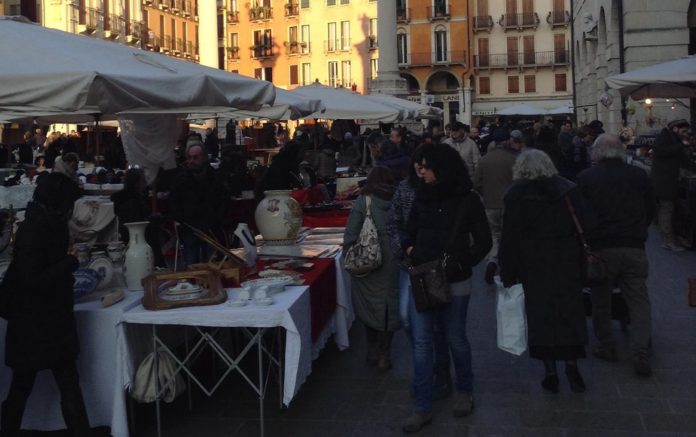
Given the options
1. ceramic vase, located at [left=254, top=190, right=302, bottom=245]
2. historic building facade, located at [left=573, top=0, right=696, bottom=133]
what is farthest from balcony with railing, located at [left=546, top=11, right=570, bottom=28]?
ceramic vase, located at [left=254, top=190, right=302, bottom=245]

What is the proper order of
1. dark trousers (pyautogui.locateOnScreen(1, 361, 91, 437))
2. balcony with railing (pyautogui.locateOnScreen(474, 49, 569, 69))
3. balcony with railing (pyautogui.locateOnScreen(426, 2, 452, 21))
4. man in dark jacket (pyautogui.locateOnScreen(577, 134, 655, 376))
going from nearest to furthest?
1. dark trousers (pyautogui.locateOnScreen(1, 361, 91, 437))
2. man in dark jacket (pyautogui.locateOnScreen(577, 134, 655, 376))
3. balcony with railing (pyautogui.locateOnScreen(474, 49, 569, 69))
4. balcony with railing (pyautogui.locateOnScreen(426, 2, 452, 21))

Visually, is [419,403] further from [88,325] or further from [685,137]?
[685,137]

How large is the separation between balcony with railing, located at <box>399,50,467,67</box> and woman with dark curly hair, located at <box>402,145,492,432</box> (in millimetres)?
54633

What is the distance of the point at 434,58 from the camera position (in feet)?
193

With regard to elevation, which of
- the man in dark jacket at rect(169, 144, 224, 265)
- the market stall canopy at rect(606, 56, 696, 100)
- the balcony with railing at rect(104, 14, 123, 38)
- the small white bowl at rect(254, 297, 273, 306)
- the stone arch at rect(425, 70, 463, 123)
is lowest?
the small white bowl at rect(254, 297, 273, 306)

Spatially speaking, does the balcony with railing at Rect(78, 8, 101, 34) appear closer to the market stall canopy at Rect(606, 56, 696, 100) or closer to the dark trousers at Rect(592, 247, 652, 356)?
the market stall canopy at Rect(606, 56, 696, 100)

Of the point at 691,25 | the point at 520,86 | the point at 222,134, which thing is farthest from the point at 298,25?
the point at 691,25

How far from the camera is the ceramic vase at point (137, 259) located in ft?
16.6

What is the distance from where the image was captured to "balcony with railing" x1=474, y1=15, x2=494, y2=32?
59062 millimetres

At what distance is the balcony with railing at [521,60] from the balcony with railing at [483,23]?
6.06 ft

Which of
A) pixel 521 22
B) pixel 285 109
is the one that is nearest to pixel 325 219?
pixel 285 109

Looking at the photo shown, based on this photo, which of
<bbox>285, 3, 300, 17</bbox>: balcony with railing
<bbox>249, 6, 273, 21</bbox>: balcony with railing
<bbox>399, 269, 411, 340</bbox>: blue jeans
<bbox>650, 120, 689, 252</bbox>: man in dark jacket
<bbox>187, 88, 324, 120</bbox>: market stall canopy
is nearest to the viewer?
<bbox>399, 269, 411, 340</bbox>: blue jeans

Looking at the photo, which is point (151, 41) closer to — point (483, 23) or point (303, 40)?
point (303, 40)

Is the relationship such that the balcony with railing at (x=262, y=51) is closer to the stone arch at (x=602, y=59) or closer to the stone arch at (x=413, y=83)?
the stone arch at (x=413, y=83)
